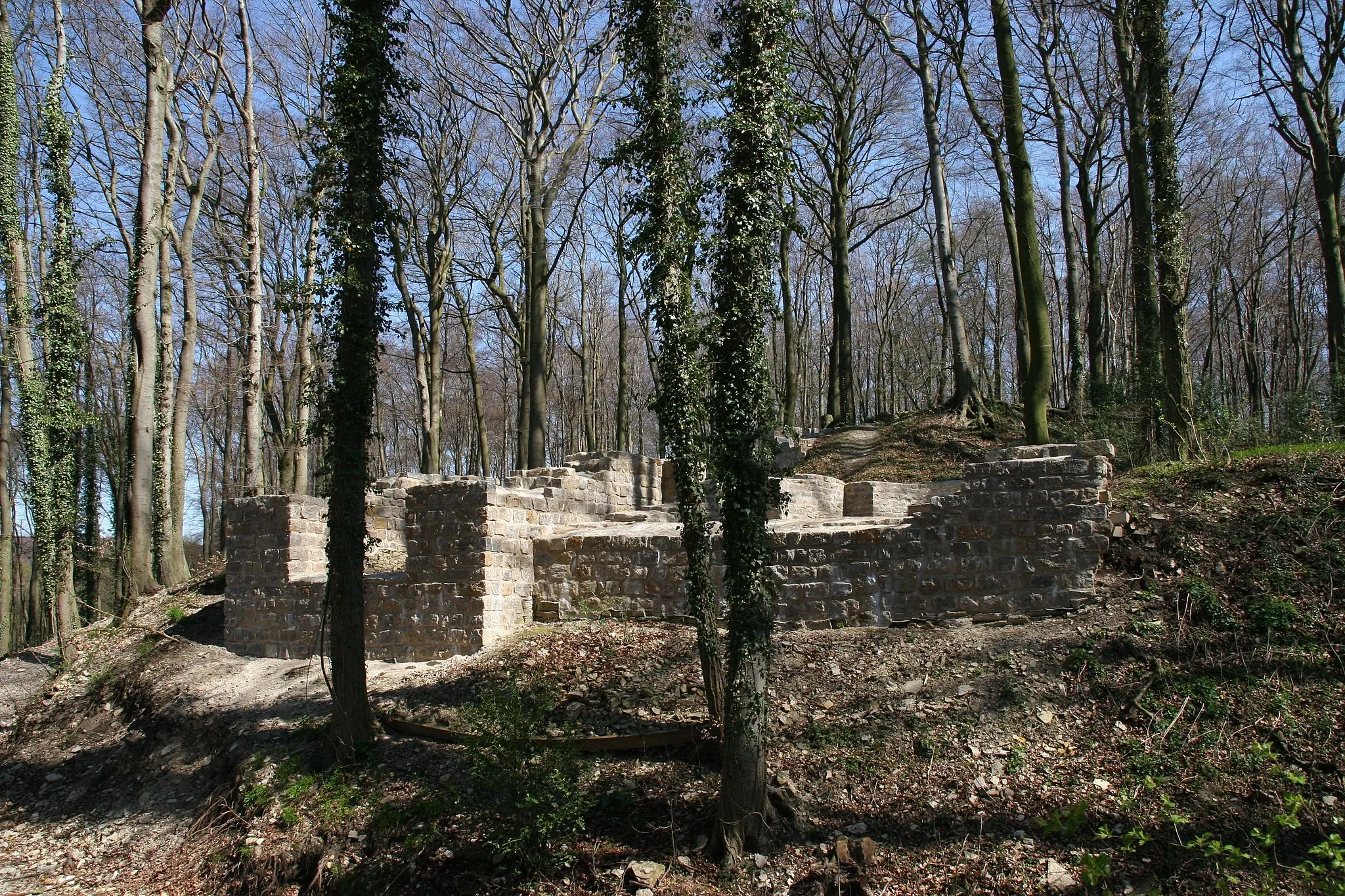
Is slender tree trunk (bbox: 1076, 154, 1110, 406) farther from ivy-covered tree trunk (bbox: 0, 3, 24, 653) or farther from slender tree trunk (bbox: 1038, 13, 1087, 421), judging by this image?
ivy-covered tree trunk (bbox: 0, 3, 24, 653)

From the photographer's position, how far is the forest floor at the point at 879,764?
567cm

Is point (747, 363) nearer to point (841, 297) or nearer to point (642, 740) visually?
point (642, 740)

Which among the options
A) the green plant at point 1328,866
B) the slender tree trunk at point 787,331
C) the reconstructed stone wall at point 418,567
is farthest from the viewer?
the slender tree trunk at point 787,331

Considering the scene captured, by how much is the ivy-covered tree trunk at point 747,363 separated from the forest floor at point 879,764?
853 mm

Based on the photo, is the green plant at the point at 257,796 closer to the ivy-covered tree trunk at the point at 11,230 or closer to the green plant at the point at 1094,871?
the green plant at the point at 1094,871

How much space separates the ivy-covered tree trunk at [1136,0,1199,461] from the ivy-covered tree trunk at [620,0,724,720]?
6.88 m

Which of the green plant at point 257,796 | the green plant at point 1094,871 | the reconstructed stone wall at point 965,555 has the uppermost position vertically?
the reconstructed stone wall at point 965,555

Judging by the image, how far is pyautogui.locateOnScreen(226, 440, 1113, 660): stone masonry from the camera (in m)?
8.06

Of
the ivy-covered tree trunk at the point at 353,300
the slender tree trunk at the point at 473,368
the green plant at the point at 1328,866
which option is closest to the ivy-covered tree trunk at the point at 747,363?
the green plant at the point at 1328,866

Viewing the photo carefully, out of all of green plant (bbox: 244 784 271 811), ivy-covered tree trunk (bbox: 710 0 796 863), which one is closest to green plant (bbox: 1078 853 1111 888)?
ivy-covered tree trunk (bbox: 710 0 796 863)

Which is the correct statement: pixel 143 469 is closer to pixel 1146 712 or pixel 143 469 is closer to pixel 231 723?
pixel 231 723

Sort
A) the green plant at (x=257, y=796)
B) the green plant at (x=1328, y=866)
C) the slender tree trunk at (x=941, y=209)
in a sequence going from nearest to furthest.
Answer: the green plant at (x=1328, y=866) → the green plant at (x=257, y=796) → the slender tree trunk at (x=941, y=209)

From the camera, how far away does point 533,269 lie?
727 inches

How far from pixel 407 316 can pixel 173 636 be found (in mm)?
10770
